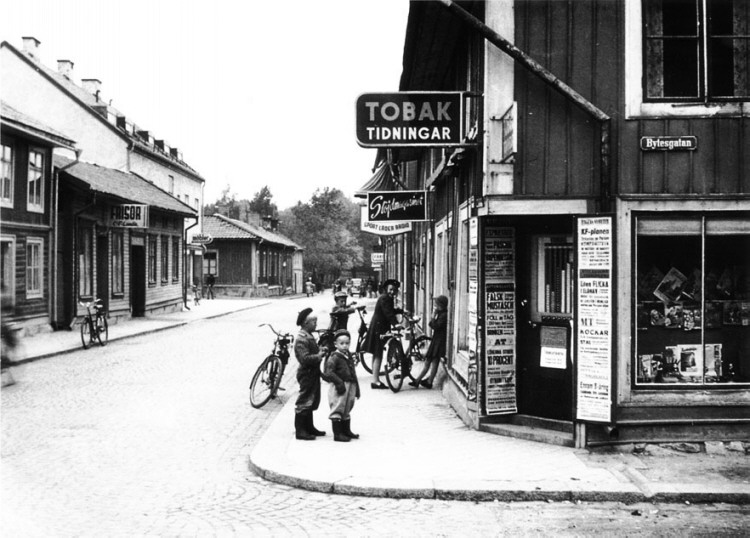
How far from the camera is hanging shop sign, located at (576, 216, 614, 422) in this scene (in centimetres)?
766

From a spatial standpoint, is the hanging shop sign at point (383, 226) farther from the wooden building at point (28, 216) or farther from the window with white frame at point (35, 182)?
the window with white frame at point (35, 182)

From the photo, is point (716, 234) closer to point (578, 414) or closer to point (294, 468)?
point (578, 414)

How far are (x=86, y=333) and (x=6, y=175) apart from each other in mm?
4815

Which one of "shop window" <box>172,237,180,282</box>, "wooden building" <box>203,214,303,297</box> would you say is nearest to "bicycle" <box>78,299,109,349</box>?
"shop window" <box>172,237,180,282</box>

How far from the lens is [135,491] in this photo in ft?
21.3

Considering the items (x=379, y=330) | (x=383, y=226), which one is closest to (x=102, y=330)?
(x=383, y=226)

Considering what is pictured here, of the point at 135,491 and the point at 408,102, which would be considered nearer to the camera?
the point at 135,491

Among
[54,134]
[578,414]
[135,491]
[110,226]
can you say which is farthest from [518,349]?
[110,226]

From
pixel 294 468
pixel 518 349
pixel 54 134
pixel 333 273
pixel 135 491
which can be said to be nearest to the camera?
pixel 135 491

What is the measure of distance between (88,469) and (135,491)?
0.97 metres

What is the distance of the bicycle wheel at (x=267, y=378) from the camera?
10.9 metres

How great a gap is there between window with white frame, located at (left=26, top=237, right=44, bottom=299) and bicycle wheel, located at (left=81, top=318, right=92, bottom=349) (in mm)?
2190

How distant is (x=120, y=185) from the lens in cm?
2914

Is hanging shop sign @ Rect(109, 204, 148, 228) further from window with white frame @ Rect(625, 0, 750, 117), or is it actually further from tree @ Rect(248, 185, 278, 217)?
tree @ Rect(248, 185, 278, 217)
